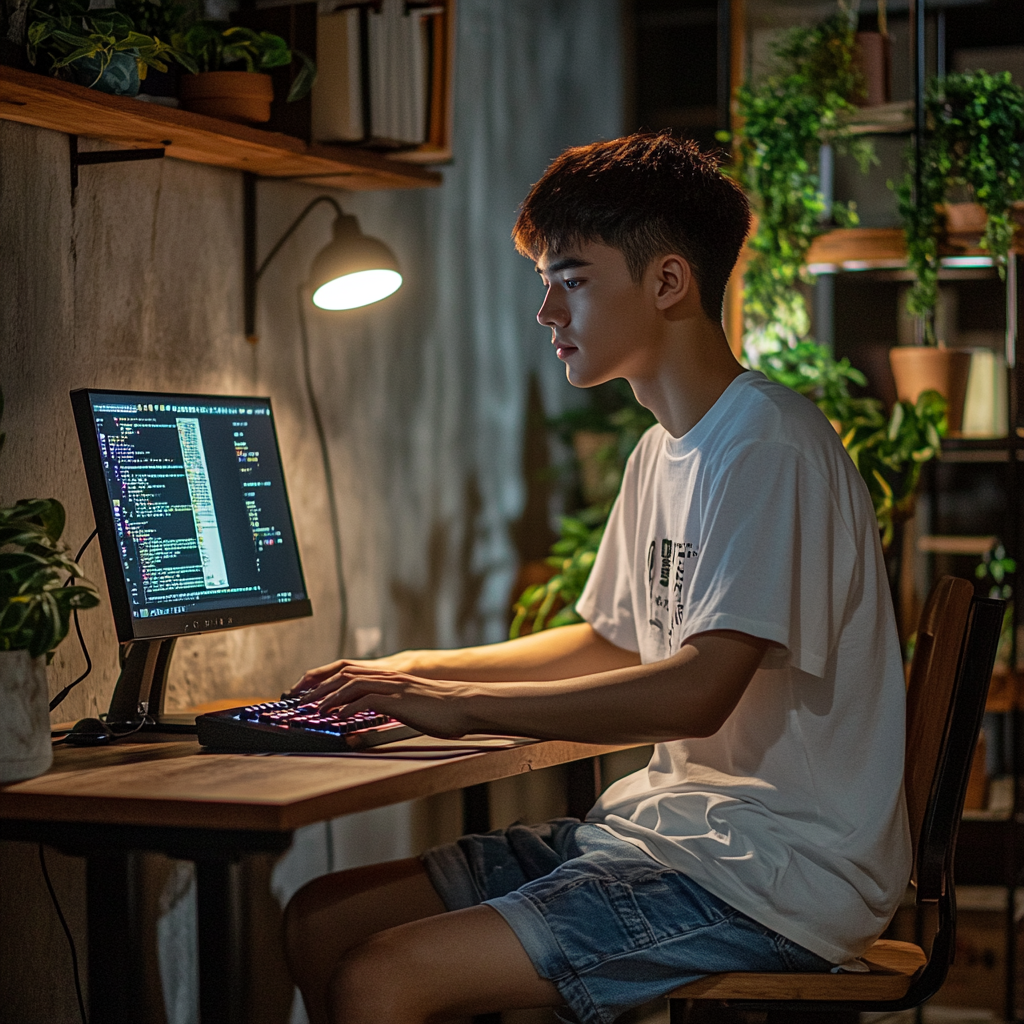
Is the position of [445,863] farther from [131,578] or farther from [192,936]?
[192,936]

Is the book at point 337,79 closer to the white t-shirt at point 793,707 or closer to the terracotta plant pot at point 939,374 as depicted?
the white t-shirt at point 793,707

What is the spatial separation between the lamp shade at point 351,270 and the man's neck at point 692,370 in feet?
2.65

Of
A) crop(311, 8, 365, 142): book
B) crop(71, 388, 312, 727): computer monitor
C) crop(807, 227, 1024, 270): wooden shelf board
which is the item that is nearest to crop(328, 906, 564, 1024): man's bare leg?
crop(71, 388, 312, 727): computer monitor

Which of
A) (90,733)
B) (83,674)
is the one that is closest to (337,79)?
(83,674)

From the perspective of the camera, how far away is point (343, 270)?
98.7 inches

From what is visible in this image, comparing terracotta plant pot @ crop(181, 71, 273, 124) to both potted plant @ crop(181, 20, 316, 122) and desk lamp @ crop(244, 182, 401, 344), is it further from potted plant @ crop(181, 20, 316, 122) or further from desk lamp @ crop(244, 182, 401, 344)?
desk lamp @ crop(244, 182, 401, 344)

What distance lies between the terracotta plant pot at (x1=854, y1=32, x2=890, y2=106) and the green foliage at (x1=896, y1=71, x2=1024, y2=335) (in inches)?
6.0

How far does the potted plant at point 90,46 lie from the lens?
73.0 inches

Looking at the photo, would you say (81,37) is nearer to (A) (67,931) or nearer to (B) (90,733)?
(B) (90,733)

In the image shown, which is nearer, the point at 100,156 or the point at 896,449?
the point at 100,156

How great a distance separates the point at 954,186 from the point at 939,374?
44 cm

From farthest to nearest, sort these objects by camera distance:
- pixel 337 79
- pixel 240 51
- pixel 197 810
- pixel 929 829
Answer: pixel 337 79
pixel 240 51
pixel 929 829
pixel 197 810

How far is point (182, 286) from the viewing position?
7.98 ft

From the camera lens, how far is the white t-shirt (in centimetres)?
162
